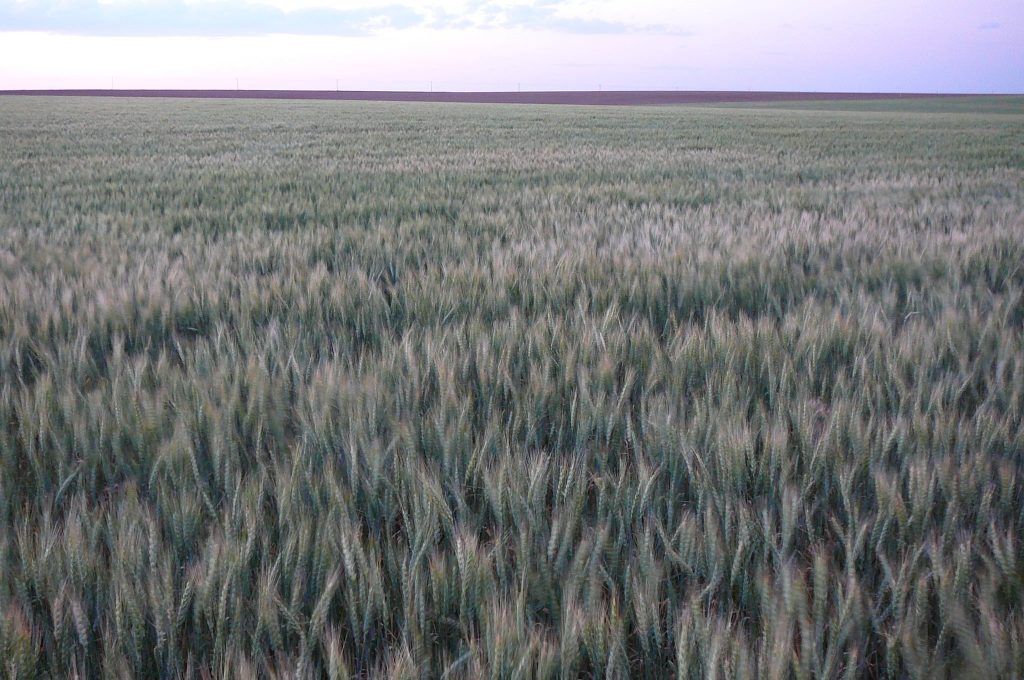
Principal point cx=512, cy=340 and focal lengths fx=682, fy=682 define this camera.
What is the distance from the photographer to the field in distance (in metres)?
0.87

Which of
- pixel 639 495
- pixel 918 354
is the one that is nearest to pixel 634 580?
pixel 639 495

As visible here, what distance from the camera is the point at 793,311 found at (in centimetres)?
246

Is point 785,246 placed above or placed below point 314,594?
above

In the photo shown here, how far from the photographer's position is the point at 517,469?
1.19m

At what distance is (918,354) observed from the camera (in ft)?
6.02

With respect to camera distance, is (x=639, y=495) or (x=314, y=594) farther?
(x=639, y=495)

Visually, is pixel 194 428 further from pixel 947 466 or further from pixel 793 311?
pixel 793 311

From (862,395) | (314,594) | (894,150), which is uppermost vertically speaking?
(894,150)

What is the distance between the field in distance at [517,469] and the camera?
873mm

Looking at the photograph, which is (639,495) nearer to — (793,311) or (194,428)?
(194,428)

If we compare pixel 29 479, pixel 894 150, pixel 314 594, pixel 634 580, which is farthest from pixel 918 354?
pixel 894 150

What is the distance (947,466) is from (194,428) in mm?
1421

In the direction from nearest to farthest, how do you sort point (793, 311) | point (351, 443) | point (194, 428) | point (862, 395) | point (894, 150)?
point (351, 443)
point (194, 428)
point (862, 395)
point (793, 311)
point (894, 150)

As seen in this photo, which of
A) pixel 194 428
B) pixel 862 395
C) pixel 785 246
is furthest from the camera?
pixel 785 246
